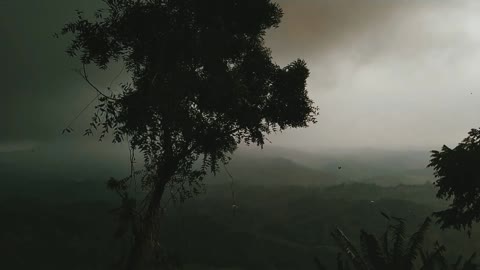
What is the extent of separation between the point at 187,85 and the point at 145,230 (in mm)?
5008

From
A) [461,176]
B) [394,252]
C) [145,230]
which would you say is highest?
[461,176]

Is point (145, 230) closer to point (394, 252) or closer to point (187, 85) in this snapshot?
point (187, 85)

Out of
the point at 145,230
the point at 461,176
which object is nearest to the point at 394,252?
the point at 461,176

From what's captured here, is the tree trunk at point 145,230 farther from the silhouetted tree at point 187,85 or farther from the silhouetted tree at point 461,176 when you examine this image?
the silhouetted tree at point 461,176

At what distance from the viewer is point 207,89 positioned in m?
14.7

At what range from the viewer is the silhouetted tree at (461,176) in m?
14.1

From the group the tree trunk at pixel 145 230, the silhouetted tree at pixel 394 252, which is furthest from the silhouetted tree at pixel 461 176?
the tree trunk at pixel 145 230

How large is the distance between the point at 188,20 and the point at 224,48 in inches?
65.0

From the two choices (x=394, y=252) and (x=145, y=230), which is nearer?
(x=145, y=230)

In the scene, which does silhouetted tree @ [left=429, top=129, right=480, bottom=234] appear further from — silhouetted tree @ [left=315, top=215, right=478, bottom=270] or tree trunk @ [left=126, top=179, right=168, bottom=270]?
tree trunk @ [left=126, top=179, right=168, bottom=270]

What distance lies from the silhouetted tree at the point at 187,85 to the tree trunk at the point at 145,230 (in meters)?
0.03

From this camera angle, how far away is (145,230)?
48.7 feet

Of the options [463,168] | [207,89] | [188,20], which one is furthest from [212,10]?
[463,168]

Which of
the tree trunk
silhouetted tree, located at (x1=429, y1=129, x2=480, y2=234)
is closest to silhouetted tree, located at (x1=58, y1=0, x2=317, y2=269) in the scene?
the tree trunk
